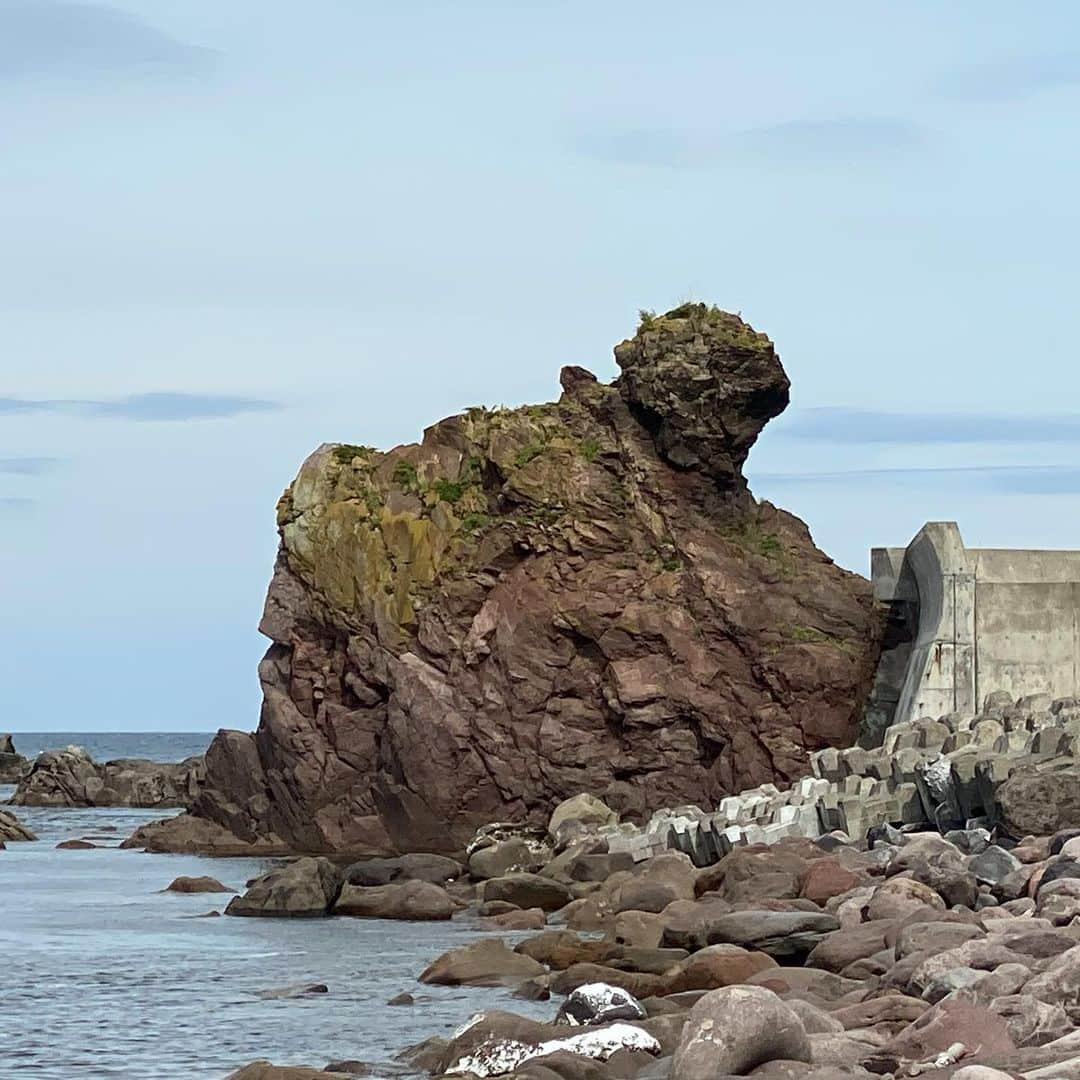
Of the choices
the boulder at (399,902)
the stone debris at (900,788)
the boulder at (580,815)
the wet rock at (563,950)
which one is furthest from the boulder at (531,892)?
the boulder at (580,815)

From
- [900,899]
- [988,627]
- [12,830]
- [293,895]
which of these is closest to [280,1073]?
[900,899]

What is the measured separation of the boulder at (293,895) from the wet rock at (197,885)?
3054 mm

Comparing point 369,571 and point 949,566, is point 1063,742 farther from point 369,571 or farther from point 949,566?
point 369,571

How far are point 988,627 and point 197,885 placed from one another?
1443 cm

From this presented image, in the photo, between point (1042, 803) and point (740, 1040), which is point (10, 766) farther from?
point (740, 1040)

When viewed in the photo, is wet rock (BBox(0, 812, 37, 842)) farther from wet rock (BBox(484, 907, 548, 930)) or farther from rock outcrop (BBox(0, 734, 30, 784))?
rock outcrop (BBox(0, 734, 30, 784))

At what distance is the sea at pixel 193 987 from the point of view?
56.5 ft

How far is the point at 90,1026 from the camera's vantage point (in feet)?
62.7

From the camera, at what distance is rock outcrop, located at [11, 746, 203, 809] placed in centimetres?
6550

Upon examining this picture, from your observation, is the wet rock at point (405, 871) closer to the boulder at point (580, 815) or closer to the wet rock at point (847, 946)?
the boulder at point (580, 815)

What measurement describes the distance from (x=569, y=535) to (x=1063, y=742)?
606 inches

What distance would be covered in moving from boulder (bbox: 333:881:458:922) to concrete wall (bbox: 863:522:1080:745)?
1156cm

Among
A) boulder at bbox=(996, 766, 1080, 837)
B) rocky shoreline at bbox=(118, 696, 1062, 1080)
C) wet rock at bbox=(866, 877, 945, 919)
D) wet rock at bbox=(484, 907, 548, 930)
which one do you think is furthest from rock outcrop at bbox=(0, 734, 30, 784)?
wet rock at bbox=(866, 877, 945, 919)

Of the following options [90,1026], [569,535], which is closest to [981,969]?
[90,1026]
